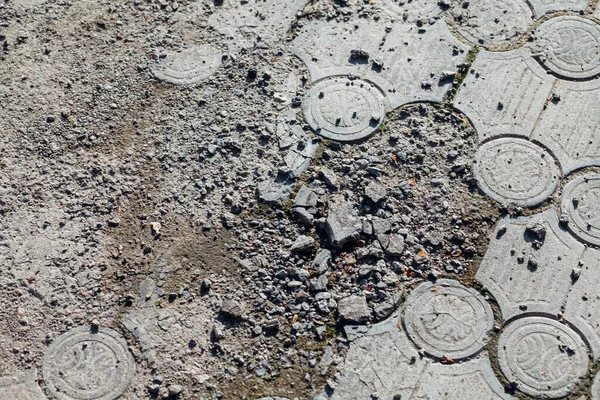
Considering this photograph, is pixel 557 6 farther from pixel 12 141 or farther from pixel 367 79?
pixel 12 141

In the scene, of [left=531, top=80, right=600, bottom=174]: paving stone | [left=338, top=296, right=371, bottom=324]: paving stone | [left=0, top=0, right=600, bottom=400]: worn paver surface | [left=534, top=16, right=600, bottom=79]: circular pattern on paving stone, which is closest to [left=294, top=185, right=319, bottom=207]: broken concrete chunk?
[left=0, top=0, right=600, bottom=400]: worn paver surface

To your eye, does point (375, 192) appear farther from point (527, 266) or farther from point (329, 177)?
point (527, 266)

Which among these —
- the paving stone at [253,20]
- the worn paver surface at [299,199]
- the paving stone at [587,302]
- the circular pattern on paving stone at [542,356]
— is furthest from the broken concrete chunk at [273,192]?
the paving stone at [587,302]

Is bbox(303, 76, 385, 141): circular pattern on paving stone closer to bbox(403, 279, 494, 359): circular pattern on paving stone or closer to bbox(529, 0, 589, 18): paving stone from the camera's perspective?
bbox(403, 279, 494, 359): circular pattern on paving stone

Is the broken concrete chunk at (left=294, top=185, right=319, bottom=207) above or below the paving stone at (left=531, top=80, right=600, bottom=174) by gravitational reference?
below

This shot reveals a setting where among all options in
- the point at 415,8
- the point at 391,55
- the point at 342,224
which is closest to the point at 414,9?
the point at 415,8

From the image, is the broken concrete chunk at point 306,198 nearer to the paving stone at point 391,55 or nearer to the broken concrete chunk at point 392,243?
the broken concrete chunk at point 392,243
